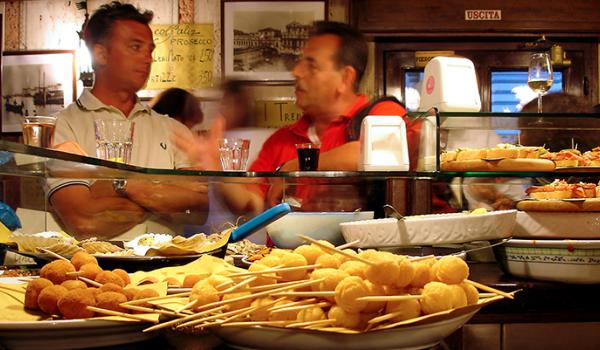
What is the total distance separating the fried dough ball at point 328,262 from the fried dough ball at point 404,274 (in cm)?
10

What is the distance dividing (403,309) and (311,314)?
12 cm

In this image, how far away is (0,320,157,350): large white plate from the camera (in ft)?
2.69

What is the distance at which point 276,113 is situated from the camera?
461 cm

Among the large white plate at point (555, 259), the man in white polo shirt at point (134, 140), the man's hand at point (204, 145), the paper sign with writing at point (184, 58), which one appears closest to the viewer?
the large white plate at point (555, 259)

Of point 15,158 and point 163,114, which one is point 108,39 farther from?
point 15,158

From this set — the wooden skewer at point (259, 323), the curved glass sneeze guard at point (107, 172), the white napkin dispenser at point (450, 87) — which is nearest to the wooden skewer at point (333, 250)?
the wooden skewer at point (259, 323)

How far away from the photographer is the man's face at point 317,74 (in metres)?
4.36

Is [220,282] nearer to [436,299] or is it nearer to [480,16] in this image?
[436,299]

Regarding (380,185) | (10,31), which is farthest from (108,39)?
(380,185)

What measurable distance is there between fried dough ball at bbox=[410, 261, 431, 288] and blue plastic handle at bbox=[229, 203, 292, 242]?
2.19 ft

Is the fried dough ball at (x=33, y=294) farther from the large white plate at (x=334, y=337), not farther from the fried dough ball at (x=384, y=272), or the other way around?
the fried dough ball at (x=384, y=272)

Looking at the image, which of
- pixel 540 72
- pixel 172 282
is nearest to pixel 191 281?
→ pixel 172 282

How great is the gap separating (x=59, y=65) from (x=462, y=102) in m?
3.76

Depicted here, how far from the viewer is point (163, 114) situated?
4.53 meters
